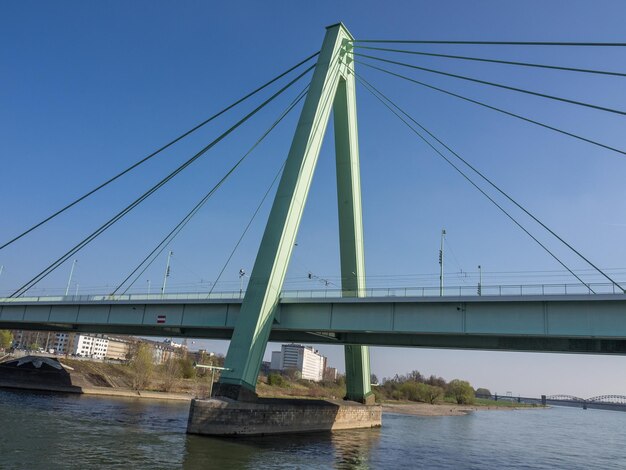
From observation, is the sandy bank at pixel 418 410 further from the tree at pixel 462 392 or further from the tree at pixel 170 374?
the tree at pixel 170 374

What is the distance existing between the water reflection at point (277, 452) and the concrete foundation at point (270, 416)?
66cm

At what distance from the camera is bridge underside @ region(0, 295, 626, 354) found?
86.9 feet

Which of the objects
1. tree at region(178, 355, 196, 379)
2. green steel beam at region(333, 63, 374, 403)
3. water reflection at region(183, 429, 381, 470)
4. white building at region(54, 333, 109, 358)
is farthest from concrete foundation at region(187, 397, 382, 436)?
white building at region(54, 333, 109, 358)

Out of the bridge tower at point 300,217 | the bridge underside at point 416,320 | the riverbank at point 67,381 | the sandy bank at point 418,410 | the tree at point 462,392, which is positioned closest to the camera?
the bridge underside at point 416,320

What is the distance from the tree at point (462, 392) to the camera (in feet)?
427

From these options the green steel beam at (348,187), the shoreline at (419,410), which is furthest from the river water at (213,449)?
the shoreline at (419,410)

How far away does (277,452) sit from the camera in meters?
25.4

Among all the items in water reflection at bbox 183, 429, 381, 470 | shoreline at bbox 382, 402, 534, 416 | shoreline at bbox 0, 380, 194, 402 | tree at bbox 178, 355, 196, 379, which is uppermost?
tree at bbox 178, 355, 196, 379

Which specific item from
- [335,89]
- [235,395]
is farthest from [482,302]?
[335,89]

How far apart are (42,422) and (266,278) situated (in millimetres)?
15238

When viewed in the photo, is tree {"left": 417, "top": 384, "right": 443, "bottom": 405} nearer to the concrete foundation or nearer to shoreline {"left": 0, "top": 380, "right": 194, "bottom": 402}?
shoreline {"left": 0, "top": 380, "right": 194, "bottom": 402}

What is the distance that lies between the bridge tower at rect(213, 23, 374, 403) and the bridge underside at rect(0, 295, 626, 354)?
2.43 meters

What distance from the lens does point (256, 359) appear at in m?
31.5

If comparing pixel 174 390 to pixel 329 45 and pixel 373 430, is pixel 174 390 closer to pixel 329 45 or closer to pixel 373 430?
pixel 373 430
